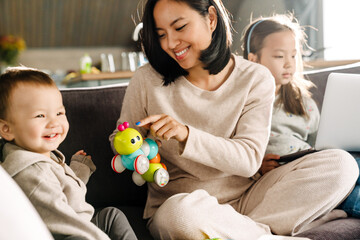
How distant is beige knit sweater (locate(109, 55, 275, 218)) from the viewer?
1284 millimetres

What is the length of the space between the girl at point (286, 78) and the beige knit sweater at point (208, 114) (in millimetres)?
238

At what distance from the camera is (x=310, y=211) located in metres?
1.13

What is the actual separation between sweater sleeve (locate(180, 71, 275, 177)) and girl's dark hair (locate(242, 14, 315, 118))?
26 cm

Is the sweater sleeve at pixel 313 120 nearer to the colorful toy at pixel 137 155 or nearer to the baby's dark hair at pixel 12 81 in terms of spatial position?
the colorful toy at pixel 137 155

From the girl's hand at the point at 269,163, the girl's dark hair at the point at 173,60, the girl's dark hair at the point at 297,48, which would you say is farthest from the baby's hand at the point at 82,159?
the girl's dark hair at the point at 297,48

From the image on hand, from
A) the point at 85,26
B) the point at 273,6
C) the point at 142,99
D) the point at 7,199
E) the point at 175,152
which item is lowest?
the point at 85,26

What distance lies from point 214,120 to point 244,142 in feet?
0.42

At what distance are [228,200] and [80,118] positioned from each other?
562 mm

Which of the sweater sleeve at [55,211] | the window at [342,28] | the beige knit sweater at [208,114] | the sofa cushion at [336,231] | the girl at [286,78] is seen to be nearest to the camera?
the sweater sleeve at [55,211]

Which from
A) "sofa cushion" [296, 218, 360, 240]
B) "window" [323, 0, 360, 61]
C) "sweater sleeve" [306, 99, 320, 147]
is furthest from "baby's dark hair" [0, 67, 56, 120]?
"window" [323, 0, 360, 61]

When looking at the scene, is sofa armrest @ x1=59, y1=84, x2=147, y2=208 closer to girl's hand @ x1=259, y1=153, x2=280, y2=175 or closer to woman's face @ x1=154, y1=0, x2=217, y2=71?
woman's face @ x1=154, y1=0, x2=217, y2=71

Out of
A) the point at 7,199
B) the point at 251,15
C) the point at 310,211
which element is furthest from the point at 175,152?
the point at 7,199

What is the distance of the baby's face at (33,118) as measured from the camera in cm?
95

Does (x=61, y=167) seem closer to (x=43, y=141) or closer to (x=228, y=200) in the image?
A: (x=43, y=141)
